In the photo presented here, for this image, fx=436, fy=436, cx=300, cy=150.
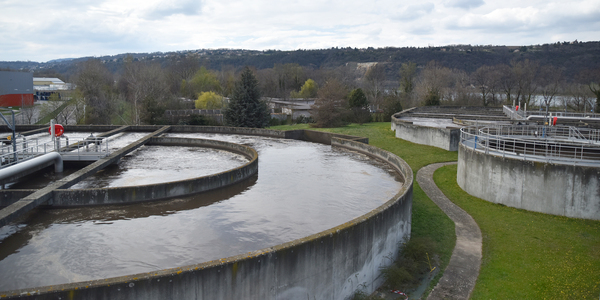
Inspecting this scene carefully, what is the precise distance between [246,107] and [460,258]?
33262 millimetres

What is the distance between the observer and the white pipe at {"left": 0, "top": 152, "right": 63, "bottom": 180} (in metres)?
14.2

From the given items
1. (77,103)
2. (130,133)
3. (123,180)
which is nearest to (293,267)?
(123,180)

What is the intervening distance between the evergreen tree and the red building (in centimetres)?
2751

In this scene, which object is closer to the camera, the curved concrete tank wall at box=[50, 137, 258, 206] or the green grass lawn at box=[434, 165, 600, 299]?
the green grass lawn at box=[434, 165, 600, 299]

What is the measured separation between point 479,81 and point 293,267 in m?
70.5

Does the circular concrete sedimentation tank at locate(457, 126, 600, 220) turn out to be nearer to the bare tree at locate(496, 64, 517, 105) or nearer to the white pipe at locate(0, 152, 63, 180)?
the white pipe at locate(0, 152, 63, 180)

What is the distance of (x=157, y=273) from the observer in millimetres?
8141

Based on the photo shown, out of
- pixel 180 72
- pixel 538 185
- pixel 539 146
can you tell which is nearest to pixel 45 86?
pixel 180 72

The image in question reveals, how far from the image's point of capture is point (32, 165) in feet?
51.6

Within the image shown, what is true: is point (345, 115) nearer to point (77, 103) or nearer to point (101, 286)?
point (77, 103)

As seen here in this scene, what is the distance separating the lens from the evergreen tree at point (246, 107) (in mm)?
44562

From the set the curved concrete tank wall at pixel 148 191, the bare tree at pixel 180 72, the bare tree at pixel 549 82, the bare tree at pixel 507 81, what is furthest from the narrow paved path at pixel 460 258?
the bare tree at pixel 180 72

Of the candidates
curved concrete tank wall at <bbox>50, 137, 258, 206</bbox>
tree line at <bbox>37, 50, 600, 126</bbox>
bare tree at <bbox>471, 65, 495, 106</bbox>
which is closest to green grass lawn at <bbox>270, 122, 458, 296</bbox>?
curved concrete tank wall at <bbox>50, 137, 258, 206</bbox>

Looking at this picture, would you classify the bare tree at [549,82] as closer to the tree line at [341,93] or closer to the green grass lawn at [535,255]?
the tree line at [341,93]
